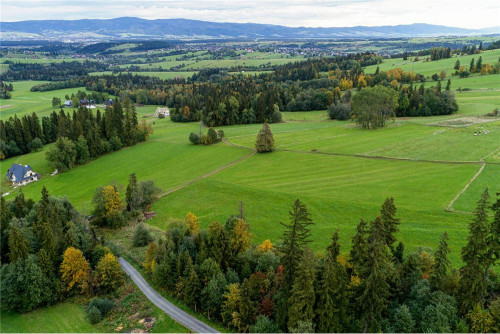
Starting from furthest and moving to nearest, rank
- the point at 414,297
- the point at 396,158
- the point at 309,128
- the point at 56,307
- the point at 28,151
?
1. the point at 309,128
2. the point at 28,151
3. the point at 396,158
4. the point at 56,307
5. the point at 414,297

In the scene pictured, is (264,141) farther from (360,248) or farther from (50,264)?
(50,264)

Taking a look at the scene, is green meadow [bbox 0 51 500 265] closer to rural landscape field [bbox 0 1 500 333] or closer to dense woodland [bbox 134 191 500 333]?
rural landscape field [bbox 0 1 500 333]

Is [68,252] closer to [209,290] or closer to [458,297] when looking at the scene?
[209,290]

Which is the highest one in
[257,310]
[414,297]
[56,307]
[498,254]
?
[498,254]

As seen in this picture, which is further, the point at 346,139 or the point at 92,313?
the point at 346,139

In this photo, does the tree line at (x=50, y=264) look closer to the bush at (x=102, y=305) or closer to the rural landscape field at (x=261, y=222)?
the rural landscape field at (x=261, y=222)

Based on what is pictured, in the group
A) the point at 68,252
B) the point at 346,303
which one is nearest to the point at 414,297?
the point at 346,303
